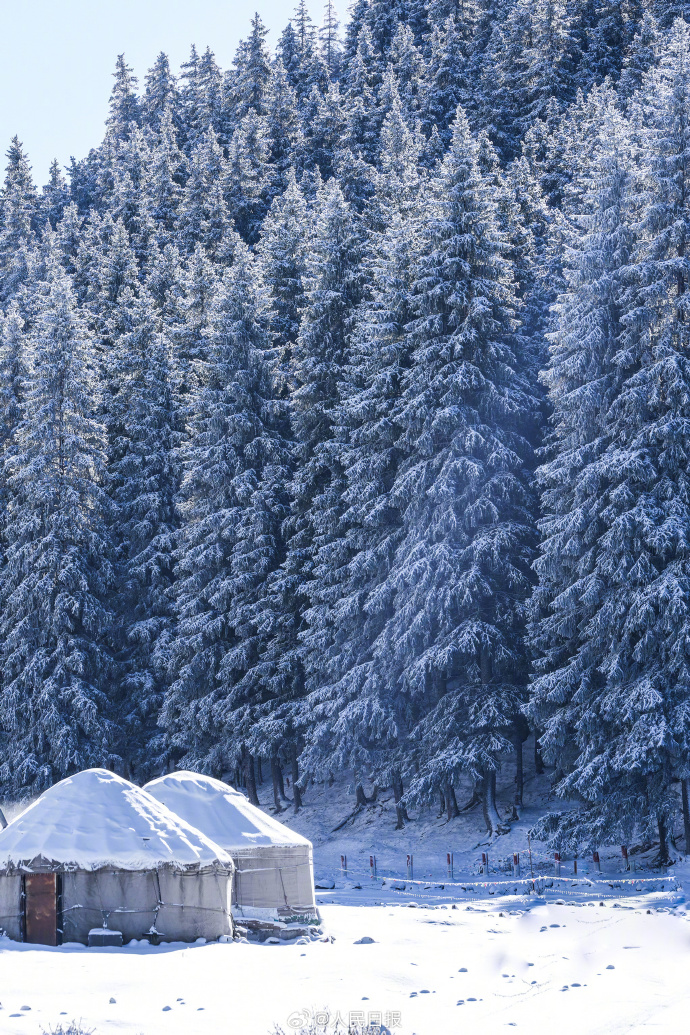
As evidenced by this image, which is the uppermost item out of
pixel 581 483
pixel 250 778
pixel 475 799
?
pixel 581 483

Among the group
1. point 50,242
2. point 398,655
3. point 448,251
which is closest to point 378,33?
point 50,242

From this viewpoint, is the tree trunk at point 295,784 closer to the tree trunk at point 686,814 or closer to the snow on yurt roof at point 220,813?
the tree trunk at point 686,814

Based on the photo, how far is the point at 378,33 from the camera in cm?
11488

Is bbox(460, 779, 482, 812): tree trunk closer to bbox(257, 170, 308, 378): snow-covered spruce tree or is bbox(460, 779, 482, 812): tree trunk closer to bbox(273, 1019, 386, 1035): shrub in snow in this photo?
bbox(257, 170, 308, 378): snow-covered spruce tree

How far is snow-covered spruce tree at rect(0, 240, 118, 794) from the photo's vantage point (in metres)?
36.8

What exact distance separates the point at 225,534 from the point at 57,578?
6.68 m

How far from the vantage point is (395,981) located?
42.7 ft

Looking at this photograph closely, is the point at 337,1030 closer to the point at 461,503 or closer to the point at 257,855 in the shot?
the point at 257,855

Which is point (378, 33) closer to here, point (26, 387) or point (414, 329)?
point (26, 387)

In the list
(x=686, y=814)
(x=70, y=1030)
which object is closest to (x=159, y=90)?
(x=686, y=814)

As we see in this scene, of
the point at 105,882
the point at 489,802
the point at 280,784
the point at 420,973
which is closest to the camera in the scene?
the point at 420,973

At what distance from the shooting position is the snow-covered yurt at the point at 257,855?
57.4ft

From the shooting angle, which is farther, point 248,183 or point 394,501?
point 248,183

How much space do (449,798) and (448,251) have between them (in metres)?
15.5
